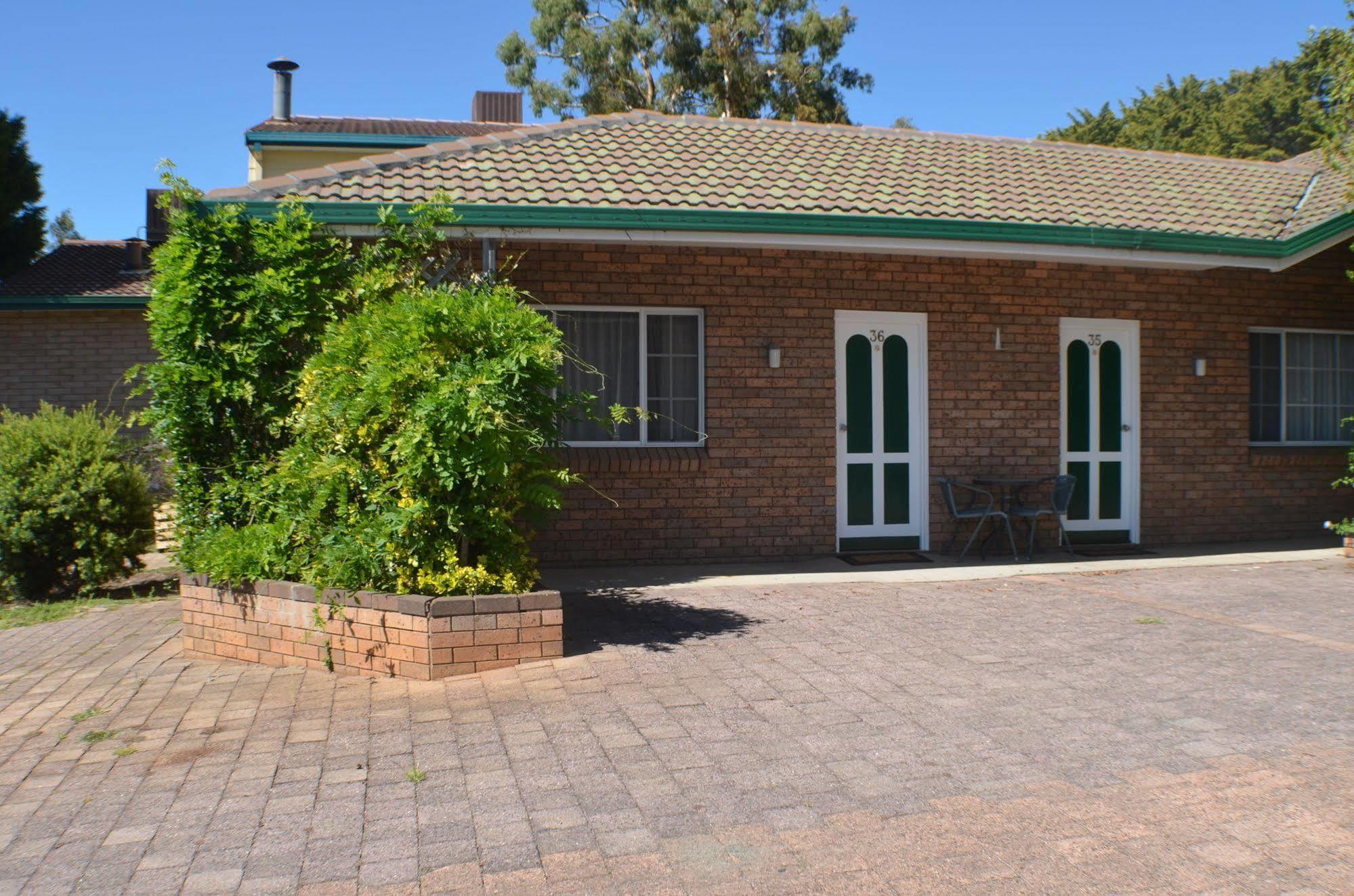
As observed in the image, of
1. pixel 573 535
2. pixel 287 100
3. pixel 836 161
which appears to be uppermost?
pixel 287 100

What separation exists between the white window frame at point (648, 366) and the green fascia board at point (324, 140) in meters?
9.70

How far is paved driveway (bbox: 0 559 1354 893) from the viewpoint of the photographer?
3.61 metres

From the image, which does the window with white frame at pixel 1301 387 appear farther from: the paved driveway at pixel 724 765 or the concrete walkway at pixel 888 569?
the paved driveway at pixel 724 765

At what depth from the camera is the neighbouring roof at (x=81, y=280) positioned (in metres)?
16.5

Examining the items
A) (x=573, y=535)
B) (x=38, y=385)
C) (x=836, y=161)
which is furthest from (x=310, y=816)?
(x=38, y=385)

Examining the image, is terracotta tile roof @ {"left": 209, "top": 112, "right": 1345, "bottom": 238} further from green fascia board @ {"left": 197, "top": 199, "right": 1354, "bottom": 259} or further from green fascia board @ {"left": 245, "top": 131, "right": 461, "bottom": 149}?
green fascia board @ {"left": 245, "top": 131, "right": 461, "bottom": 149}

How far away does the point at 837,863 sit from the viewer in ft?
11.8

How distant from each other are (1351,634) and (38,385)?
17542mm

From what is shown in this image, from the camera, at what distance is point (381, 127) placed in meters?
20.2

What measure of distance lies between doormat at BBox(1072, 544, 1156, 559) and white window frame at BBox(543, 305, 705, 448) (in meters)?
4.03

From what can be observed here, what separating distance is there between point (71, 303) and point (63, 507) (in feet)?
29.1

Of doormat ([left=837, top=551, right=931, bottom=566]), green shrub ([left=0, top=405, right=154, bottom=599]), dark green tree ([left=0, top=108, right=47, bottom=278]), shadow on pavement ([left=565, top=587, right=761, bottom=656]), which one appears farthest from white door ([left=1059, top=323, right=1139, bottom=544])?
dark green tree ([left=0, top=108, right=47, bottom=278])

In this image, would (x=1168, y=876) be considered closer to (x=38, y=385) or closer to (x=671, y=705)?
(x=671, y=705)

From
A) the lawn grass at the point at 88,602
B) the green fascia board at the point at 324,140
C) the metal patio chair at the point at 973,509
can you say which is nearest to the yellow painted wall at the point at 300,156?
the green fascia board at the point at 324,140
